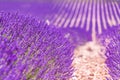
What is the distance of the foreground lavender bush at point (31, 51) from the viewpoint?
2.62 m

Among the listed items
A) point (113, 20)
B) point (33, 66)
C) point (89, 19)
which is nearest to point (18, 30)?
point (33, 66)

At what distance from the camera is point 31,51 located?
304cm

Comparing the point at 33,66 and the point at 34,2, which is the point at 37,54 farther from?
the point at 34,2

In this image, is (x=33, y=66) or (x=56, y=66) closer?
(x=33, y=66)

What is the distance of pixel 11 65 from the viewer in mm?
2600

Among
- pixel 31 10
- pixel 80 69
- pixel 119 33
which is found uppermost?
pixel 31 10

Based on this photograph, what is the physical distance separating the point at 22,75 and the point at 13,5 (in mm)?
8076

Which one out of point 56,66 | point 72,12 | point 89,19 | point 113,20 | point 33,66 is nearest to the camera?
point 33,66

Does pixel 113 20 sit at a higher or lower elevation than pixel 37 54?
higher

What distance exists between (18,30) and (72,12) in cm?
643

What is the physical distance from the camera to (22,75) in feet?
8.77

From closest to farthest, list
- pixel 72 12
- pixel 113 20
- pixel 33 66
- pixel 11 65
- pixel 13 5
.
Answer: pixel 11 65, pixel 33 66, pixel 113 20, pixel 72 12, pixel 13 5

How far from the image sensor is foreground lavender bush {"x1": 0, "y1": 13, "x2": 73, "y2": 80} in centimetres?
Answer: 262

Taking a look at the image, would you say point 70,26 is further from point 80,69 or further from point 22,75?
point 22,75
